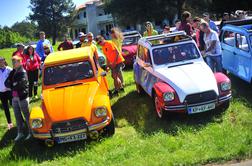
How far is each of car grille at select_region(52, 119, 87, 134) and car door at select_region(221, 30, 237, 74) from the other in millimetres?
5496

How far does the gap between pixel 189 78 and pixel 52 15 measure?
69792 millimetres

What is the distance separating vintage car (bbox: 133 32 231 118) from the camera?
8477 millimetres

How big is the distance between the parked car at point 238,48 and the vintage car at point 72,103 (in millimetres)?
3920

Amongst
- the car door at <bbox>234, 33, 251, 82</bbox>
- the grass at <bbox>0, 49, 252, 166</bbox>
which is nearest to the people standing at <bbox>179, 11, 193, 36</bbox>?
the car door at <bbox>234, 33, 251, 82</bbox>

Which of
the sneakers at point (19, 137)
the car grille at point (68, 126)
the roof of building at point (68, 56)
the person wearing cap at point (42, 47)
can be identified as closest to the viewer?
the car grille at point (68, 126)

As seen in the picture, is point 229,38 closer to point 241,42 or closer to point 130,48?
point 241,42

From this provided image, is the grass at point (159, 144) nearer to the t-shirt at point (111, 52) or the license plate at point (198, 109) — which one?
the license plate at point (198, 109)

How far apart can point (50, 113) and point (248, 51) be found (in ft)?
18.4

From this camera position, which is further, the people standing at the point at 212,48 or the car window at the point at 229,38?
the car window at the point at 229,38

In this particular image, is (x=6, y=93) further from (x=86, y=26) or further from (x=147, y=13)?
(x=86, y=26)

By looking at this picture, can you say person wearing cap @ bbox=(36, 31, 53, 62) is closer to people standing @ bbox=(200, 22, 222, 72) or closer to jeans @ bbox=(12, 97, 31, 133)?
jeans @ bbox=(12, 97, 31, 133)

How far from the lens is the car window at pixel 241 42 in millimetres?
10702

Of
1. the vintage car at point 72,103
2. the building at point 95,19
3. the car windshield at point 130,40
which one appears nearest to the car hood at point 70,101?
the vintage car at point 72,103

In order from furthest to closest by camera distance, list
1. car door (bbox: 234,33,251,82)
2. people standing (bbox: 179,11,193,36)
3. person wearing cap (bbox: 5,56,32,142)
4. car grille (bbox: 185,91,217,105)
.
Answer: people standing (bbox: 179,11,193,36) → car door (bbox: 234,33,251,82) → person wearing cap (bbox: 5,56,32,142) → car grille (bbox: 185,91,217,105)
